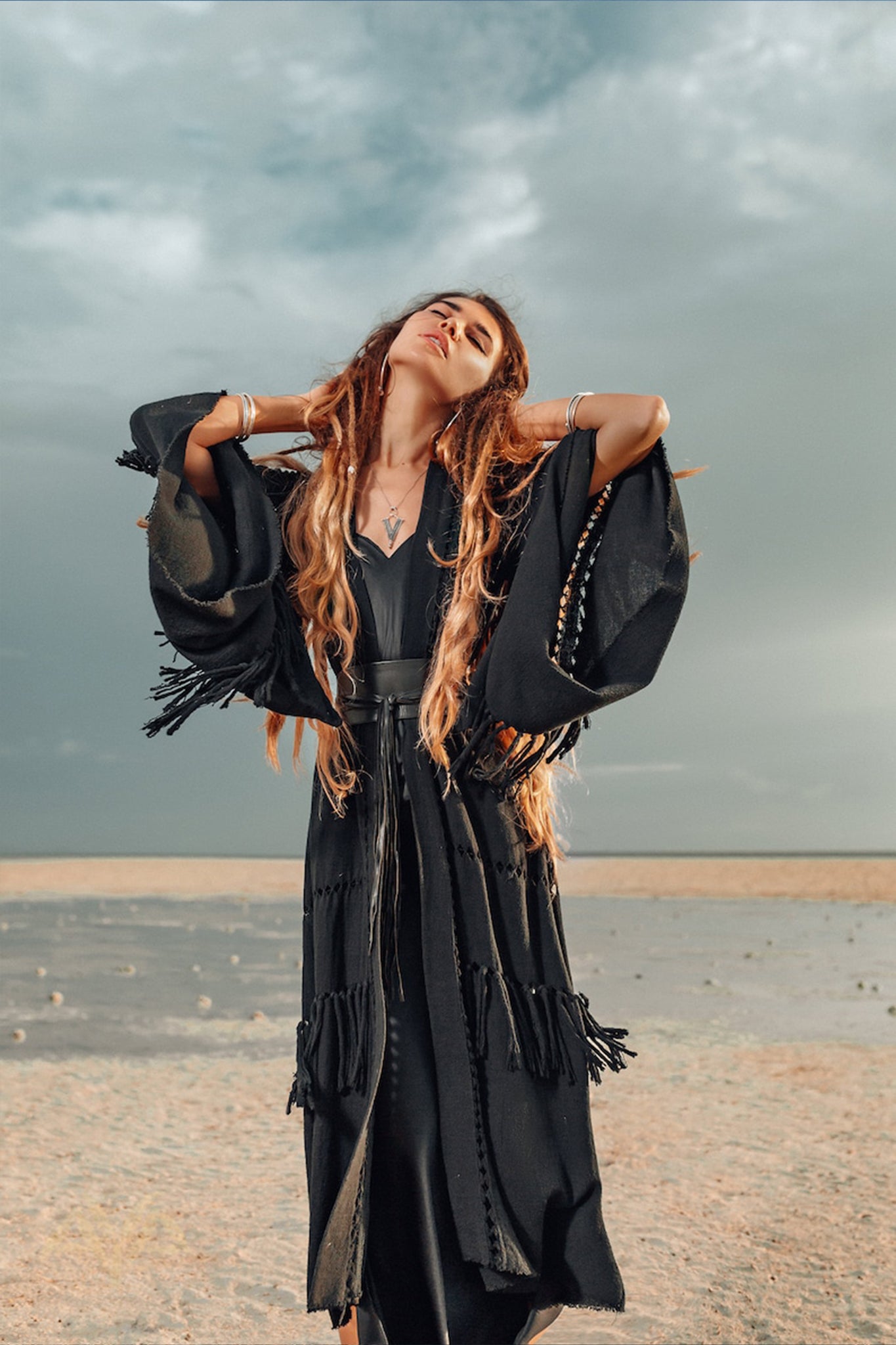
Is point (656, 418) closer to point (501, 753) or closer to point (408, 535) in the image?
point (408, 535)

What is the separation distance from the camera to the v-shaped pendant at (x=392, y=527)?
2.84 m

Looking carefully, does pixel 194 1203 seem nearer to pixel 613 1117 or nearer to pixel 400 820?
pixel 613 1117

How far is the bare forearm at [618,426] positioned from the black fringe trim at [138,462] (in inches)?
37.4

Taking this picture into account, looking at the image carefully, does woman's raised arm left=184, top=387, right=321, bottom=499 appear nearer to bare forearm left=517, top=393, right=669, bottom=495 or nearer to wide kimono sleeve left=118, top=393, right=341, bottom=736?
wide kimono sleeve left=118, top=393, right=341, bottom=736

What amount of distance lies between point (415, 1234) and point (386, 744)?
1.04 m

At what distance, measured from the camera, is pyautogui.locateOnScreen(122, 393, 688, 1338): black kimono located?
253 cm

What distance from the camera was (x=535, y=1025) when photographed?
2.62 metres

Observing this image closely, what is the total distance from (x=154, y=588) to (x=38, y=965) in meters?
8.87

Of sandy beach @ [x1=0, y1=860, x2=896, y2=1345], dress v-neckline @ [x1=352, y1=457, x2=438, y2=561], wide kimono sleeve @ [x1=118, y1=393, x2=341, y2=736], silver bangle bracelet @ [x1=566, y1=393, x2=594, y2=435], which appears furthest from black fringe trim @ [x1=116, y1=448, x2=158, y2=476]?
sandy beach @ [x1=0, y1=860, x2=896, y2=1345]

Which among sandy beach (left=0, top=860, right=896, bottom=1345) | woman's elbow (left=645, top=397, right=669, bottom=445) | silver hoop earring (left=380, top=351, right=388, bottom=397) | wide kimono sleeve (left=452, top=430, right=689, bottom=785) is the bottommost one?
sandy beach (left=0, top=860, right=896, bottom=1345)

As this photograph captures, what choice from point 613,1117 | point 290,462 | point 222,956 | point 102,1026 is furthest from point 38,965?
point 290,462

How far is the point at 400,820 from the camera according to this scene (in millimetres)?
2703

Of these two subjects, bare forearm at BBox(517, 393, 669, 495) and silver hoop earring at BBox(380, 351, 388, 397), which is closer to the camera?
bare forearm at BBox(517, 393, 669, 495)

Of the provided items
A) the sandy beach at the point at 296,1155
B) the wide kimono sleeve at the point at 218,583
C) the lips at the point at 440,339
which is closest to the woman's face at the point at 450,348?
the lips at the point at 440,339
